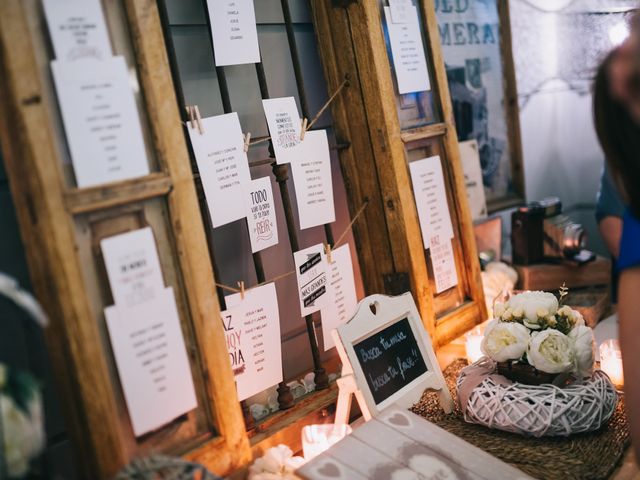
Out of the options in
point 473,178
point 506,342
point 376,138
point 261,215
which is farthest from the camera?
point 473,178

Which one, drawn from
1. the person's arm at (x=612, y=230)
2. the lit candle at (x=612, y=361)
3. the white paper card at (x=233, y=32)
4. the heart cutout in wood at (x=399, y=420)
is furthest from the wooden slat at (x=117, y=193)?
the person's arm at (x=612, y=230)

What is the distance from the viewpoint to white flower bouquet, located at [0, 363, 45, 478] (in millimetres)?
993

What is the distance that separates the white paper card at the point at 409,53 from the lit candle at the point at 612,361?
1.07 metres

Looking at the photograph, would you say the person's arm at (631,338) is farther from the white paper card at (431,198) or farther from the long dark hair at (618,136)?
Answer: the white paper card at (431,198)

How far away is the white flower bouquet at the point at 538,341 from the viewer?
1737 mm

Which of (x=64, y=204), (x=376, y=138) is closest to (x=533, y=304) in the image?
(x=376, y=138)

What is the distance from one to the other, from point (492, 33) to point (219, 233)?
6.88 feet

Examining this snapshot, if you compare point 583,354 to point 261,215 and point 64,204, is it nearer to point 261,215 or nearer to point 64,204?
point 261,215

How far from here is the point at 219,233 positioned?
2027 mm

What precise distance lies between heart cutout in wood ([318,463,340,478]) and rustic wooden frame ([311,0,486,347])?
87 centimetres

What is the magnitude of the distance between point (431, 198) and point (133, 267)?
1.22m

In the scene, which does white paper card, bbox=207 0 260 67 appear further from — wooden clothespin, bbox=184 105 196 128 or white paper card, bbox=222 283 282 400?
white paper card, bbox=222 283 282 400

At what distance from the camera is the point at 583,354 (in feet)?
5.77

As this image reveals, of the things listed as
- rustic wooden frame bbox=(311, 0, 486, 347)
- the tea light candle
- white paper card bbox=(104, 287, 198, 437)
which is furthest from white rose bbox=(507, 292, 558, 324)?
white paper card bbox=(104, 287, 198, 437)
